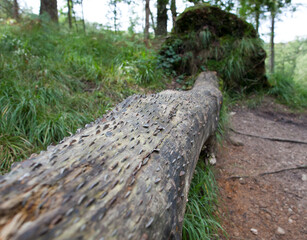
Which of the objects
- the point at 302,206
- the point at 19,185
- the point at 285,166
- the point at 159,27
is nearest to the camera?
Answer: the point at 19,185

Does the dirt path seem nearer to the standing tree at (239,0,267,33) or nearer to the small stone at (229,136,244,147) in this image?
the small stone at (229,136,244,147)

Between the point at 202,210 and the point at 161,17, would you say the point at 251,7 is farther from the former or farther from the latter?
the point at 202,210

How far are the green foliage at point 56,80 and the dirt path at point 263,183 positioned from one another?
6.68ft

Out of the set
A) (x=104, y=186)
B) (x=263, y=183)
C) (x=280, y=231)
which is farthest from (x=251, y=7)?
(x=104, y=186)

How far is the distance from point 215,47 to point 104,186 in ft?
16.3

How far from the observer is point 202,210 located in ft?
6.40

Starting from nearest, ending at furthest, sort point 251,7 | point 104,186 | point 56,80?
point 104,186 → point 56,80 → point 251,7

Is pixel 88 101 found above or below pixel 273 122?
above

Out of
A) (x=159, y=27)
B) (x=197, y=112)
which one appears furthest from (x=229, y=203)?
(x=159, y=27)

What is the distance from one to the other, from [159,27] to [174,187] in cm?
791

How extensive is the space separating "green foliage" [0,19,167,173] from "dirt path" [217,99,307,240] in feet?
6.68

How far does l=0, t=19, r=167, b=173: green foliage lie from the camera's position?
2.42m

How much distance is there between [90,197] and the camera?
79 cm

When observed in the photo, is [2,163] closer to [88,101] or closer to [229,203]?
[88,101]
